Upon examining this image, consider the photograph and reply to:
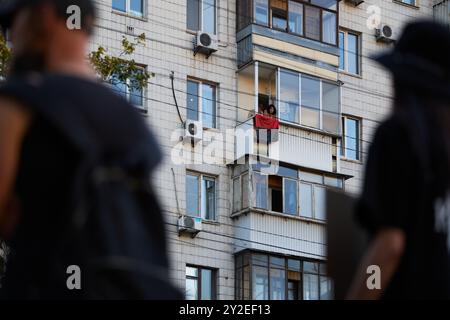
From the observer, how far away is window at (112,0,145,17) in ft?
109

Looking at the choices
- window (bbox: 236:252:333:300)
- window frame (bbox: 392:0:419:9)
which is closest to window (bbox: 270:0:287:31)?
window frame (bbox: 392:0:419:9)

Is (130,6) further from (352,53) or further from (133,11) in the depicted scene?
(352,53)

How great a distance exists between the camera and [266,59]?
3375 centimetres

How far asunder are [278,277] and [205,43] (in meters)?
5.43

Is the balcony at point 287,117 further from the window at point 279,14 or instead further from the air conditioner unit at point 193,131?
the window at point 279,14

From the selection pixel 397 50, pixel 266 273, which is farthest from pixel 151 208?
pixel 266 273

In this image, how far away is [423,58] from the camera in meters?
4.91

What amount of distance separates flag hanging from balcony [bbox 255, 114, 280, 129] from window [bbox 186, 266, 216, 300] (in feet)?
11.1

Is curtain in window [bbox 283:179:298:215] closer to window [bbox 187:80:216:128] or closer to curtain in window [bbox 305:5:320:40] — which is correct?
window [bbox 187:80:216:128]

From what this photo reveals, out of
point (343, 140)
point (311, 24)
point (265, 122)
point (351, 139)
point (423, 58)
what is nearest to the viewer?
point (423, 58)

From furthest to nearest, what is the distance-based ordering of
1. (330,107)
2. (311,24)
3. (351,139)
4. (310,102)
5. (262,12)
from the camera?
1. (351,139)
2. (330,107)
3. (311,24)
4. (310,102)
5. (262,12)

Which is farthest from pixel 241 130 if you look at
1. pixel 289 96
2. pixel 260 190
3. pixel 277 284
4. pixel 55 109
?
pixel 55 109
